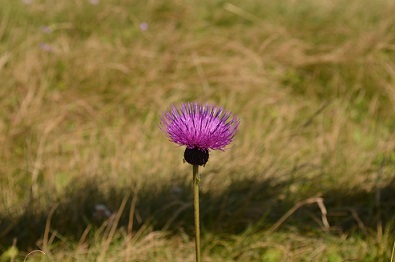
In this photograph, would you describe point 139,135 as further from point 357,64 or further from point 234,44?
point 357,64

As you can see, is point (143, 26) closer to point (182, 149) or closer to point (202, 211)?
point (182, 149)

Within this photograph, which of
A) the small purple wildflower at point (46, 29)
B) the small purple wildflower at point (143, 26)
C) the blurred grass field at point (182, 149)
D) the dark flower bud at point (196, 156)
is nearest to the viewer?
the dark flower bud at point (196, 156)

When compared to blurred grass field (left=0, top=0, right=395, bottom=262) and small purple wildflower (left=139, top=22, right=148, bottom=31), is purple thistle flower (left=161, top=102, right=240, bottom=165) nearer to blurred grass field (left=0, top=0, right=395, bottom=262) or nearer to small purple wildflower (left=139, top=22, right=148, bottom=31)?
blurred grass field (left=0, top=0, right=395, bottom=262)

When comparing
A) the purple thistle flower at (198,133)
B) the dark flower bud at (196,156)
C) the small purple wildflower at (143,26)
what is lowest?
the dark flower bud at (196,156)

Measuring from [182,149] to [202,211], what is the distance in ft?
2.59

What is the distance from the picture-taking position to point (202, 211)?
291 centimetres

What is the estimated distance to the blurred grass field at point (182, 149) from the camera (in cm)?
277

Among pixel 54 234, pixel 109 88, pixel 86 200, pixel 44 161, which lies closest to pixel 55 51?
pixel 109 88

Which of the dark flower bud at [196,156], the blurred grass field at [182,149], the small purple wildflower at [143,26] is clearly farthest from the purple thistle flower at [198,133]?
the small purple wildflower at [143,26]

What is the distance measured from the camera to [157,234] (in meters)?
2.69

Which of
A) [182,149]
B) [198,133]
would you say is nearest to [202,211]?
[182,149]

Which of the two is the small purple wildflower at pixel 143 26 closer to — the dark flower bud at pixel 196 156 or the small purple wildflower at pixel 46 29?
the small purple wildflower at pixel 46 29

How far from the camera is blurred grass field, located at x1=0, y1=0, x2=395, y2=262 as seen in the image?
277 cm

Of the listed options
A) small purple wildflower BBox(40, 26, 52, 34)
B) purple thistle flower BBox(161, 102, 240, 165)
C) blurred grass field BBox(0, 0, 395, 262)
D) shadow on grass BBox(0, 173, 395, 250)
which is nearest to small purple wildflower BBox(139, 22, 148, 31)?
blurred grass field BBox(0, 0, 395, 262)
